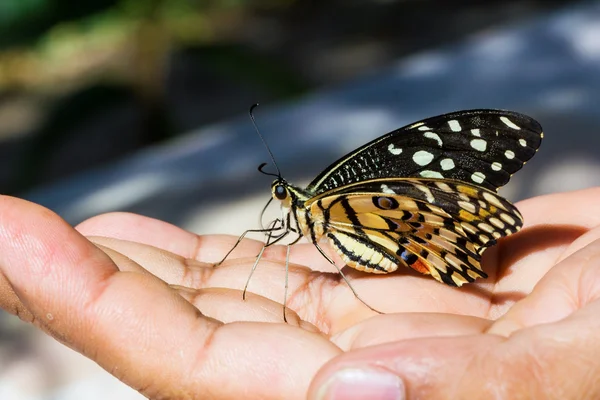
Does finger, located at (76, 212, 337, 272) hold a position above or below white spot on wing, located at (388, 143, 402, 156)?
below

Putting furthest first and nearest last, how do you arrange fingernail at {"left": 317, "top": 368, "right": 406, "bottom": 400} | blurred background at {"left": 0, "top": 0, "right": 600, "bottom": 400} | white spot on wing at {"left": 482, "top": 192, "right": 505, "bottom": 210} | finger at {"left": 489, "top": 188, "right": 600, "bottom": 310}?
1. blurred background at {"left": 0, "top": 0, "right": 600, "bottom": 400}
2. finger at {"left": 489, "top": 188, "right": 600, "bottom": 310}
3. white spot on wing at {"left": 482, "top": 192, "right": 505, "bottom": 210}
4. fingernail at {"left": 317, "top": 368, "right": 406, "bottom": 400}

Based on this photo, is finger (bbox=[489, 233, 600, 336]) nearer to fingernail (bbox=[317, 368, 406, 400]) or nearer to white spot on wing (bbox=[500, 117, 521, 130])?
fingernail (bbox=[317, 368, 406, 400])

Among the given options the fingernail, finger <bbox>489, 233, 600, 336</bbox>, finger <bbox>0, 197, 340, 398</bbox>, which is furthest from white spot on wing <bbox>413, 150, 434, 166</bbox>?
the fingernail

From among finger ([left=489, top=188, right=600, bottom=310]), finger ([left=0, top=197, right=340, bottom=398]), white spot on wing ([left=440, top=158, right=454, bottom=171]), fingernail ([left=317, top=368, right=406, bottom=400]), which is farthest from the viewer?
white spot on wing ([left=440, top=158, right=454, bottom=171])

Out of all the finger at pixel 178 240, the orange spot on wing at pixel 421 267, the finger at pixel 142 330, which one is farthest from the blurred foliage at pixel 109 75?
the finger at pixel 142 330

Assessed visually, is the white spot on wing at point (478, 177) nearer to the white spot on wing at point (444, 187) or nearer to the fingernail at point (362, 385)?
the white spot on wing at point (444, 187)

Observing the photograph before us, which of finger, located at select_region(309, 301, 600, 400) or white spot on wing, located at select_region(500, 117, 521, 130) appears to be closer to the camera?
finger, located at select_region(309, 301, 600, 400)

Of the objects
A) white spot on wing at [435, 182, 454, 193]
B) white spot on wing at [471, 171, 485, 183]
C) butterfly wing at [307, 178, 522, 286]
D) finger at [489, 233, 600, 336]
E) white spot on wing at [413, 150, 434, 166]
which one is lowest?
finger at [489, 233, 600, 336]
